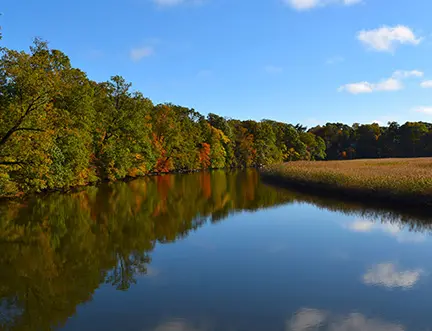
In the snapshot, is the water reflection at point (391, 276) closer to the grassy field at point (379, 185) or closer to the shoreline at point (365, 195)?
the shoreline at point (365, 195)

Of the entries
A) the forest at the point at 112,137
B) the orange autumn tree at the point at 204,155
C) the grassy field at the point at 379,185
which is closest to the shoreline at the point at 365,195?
the grassy field at the point at 379,185

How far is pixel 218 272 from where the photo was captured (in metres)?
12.1

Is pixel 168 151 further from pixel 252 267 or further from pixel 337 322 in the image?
pixel 337 322


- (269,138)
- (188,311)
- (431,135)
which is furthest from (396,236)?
(431,135)

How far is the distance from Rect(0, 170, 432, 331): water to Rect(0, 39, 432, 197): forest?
17.7 ft

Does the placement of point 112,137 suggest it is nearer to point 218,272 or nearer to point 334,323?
point 218,272

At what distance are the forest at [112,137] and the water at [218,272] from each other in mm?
5399

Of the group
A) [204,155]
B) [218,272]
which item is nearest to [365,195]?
[218,272]

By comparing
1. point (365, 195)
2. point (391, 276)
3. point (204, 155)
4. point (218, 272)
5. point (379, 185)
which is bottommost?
point (218, 272)

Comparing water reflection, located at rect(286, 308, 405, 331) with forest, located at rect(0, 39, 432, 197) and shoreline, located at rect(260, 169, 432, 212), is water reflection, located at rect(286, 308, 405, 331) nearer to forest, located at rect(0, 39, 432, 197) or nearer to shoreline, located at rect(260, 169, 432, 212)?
shoreline, located at rect(260, 169, 432, 212)

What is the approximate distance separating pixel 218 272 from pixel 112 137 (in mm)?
42222

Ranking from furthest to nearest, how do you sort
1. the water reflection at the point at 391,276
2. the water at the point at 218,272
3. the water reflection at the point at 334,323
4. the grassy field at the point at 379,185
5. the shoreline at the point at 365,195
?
the grassy field at the point at 379,185 → the shoreline at the point at 365,195 → the water reflection at the point at 391,276 → the water at the point at 218,272 → the water reflection at the point at 334,323

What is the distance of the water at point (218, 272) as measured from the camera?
8.63m

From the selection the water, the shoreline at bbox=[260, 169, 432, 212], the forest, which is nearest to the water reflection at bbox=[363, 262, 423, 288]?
the water
